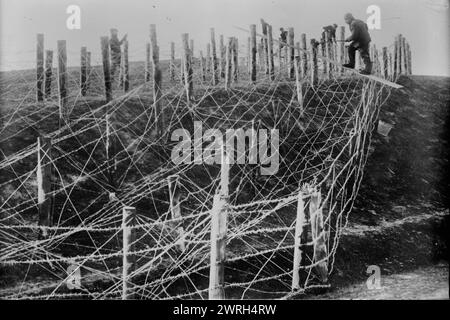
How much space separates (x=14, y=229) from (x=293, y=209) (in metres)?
3.95

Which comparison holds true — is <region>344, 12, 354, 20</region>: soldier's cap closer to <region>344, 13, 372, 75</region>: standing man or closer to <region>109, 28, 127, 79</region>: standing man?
<region>344, 13, 372, 75</region>: standing man

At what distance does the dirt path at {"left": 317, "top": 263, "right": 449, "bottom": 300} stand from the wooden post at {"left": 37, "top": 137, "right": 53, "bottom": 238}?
10.8 feet

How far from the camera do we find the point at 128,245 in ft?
16.9

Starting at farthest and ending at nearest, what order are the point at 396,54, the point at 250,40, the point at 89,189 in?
the point at 396,54, the point at 250,40, the point at 89,189

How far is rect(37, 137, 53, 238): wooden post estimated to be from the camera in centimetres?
610

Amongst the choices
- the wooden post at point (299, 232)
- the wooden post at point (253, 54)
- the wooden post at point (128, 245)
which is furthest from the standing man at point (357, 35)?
the wooden post at point (128, 245)

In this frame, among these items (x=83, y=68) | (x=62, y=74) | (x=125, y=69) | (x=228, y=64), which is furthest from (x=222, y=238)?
(x=228, y=64)

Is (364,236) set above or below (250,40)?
below

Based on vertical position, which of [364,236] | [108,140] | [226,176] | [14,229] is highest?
[108,140]

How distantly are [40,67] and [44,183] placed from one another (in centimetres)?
262

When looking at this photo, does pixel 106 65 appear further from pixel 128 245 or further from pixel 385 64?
pixel 385 64

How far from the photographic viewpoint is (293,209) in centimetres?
801
